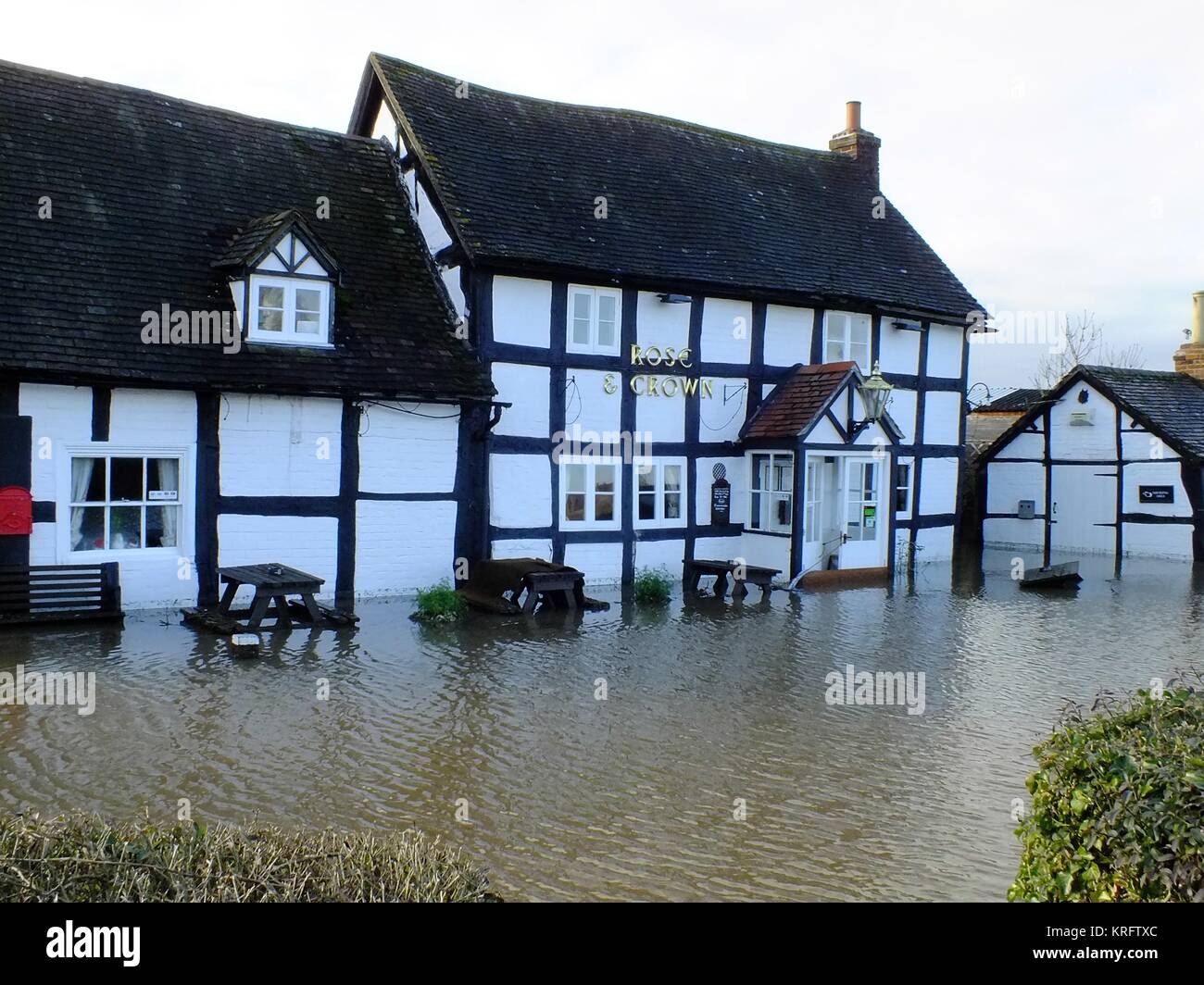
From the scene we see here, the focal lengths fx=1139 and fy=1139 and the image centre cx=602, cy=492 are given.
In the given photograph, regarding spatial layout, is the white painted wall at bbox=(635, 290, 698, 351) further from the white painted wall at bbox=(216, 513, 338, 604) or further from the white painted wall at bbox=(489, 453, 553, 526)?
the white painted wall at bbox=(216, 513, 338, 604)

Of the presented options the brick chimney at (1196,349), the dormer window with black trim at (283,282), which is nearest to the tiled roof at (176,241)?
the dormer window with black trim at (283,282)

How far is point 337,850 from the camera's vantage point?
4.74m

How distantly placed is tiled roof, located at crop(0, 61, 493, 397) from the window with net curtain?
3.67 feet

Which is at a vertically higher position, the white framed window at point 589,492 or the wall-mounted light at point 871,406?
the wall-mounted light at point 871,406

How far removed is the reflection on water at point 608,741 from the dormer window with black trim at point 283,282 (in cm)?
410

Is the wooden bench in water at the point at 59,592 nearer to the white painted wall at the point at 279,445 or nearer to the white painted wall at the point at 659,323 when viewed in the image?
the white painted wall at the point at 279,445

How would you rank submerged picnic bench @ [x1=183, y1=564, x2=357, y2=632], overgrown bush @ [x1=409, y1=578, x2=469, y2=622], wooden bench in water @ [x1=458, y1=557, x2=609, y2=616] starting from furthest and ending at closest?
wooden bench in water @ [x1=458, y1=557, x2=609, y2=616]
overgrown bush @ [x1=409, y1=578, x2=469, y2=622]
submerged picnic bench @ [x1=183, y1=564, x2=357, y2=632]

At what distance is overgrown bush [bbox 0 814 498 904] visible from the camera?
430 cm

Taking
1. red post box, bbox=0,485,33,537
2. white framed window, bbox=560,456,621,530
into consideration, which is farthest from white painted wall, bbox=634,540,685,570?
red post box, bbox=0,485,33,537

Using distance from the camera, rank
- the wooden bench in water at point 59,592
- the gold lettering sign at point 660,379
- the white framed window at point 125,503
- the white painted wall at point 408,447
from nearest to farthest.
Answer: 1. the wooden bench in water at point 59,592
2. the white framed window at point 125,503
3. the white painted wall at point 408,447
4. the gold lettering sign at point 660,379

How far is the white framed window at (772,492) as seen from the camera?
19531 mm

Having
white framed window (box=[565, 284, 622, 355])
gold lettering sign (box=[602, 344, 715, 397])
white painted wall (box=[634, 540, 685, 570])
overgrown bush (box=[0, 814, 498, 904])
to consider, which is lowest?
overgrown bush (box=[0, 814, 498, 904])

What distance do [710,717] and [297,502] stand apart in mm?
7621
